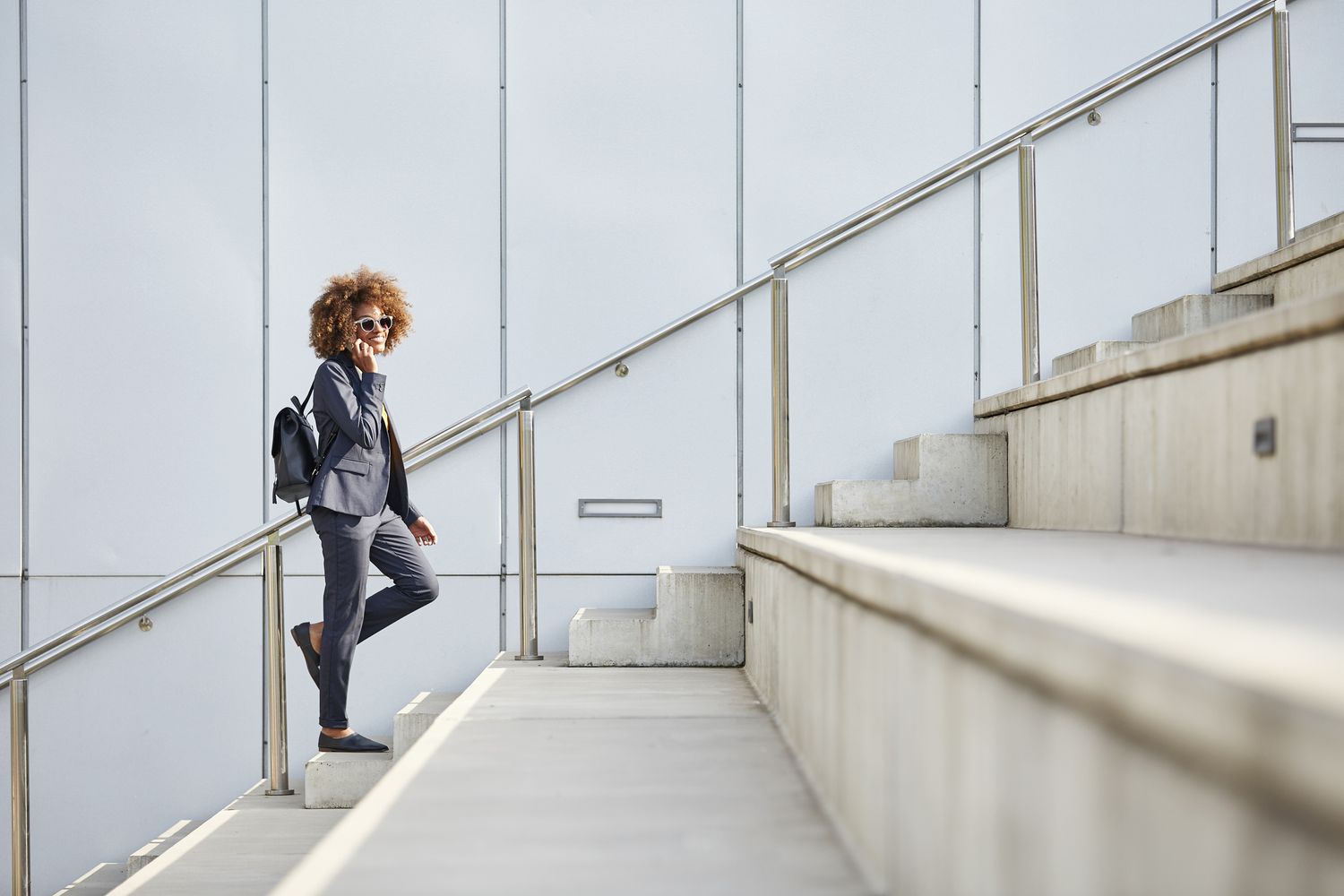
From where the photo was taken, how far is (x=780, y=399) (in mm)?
3000

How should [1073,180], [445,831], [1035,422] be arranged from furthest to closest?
[1073,180] < [1035,422] < [445,831]

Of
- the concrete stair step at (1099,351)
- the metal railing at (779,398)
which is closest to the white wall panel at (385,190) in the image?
the metal railing at (779,398)

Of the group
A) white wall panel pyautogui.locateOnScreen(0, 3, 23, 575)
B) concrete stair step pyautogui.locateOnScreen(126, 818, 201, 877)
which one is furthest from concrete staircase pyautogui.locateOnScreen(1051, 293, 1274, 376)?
white wall panel pyautogui.locateOnScreen(0, 3, 23, 575)

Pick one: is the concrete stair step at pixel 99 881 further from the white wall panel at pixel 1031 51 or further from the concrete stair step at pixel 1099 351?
the white wall panel at pixel 1031 51

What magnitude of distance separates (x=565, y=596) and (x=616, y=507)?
40 centimetres

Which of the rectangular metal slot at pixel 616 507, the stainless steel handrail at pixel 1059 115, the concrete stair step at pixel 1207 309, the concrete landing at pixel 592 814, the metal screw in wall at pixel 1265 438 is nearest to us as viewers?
the concrete landing at pixel 592 814

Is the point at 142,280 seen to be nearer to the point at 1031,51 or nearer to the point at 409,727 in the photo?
the point at 409,727

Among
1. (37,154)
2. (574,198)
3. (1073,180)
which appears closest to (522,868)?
(574,198)

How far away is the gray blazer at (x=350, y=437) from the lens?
263 cm

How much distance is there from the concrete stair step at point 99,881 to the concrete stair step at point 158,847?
0.18ft

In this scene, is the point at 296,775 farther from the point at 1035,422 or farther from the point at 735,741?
the point at 1035,422

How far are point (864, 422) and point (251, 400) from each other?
2.41 m

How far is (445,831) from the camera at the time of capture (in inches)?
53.6

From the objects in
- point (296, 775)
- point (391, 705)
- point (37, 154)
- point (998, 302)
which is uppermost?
point (37, 154)
